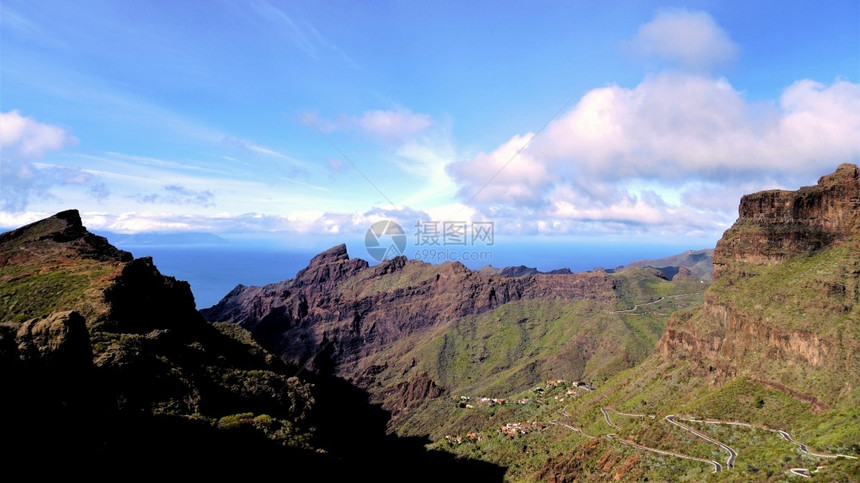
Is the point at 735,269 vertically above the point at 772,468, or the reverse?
the point at 735,269

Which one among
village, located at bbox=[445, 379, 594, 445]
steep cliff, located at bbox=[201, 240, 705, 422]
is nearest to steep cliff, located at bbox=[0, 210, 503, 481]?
village, located at bbox=[445, 379, 594, 445]

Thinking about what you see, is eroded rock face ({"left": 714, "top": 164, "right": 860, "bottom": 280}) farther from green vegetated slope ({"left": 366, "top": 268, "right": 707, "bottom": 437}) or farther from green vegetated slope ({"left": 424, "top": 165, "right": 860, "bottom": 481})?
green vegetated slope ({"left": 366, "top": 268, "right": 707, "bottom": 437})

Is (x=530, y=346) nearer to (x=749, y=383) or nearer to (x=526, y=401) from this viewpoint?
(x=526, y=401)

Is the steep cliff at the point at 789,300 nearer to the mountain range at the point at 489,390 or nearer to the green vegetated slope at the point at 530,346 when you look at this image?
the mountain range at the point at 489,390

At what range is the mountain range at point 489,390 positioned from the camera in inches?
1339

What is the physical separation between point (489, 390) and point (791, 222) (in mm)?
88211

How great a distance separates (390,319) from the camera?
19888 centimetres

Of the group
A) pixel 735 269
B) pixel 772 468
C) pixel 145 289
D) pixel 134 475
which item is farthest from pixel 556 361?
pixel 134 475

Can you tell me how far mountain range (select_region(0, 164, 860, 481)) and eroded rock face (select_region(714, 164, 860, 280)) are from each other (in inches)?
10.8

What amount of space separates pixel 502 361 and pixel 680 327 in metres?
80.0

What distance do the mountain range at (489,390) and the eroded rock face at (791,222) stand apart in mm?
274

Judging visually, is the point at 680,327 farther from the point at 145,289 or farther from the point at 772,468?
the point at 145,289

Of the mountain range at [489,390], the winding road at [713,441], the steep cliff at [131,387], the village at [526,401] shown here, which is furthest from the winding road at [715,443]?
the steep cliff at [131,387]

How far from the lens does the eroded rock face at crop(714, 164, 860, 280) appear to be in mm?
73188
